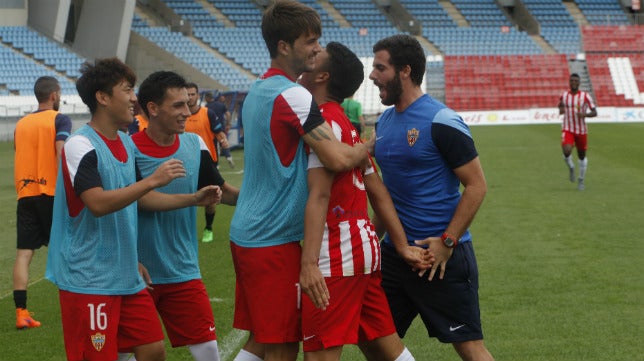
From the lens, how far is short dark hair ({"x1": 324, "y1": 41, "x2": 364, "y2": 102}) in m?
4.59

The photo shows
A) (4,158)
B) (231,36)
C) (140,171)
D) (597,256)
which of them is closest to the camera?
(140,171)

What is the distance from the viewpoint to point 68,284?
488cm

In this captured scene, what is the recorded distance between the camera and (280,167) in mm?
4379

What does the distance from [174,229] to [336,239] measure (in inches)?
53.6

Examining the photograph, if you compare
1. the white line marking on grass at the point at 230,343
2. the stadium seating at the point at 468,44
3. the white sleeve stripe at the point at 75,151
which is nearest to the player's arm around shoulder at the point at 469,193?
the white sleeve stripe at the point at 75,151

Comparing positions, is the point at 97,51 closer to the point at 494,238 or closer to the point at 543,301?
the point at 494,238

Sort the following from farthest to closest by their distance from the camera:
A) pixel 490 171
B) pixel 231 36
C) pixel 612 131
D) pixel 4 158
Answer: pixel 231 36 → pixel 612 131 → pixel 4 158 → pixel 490 171

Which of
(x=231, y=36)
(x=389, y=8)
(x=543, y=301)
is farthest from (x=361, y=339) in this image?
(x=389, y=8)

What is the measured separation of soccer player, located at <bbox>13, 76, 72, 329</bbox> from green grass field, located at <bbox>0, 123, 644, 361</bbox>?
0.70m

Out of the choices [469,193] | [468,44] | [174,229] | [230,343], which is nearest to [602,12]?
[468,44]

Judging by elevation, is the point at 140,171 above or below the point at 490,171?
above

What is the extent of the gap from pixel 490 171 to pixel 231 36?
31.6 m

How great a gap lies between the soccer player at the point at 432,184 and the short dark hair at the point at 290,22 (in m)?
0.77

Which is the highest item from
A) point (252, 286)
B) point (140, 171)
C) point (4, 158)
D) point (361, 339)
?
point (140, 171)
